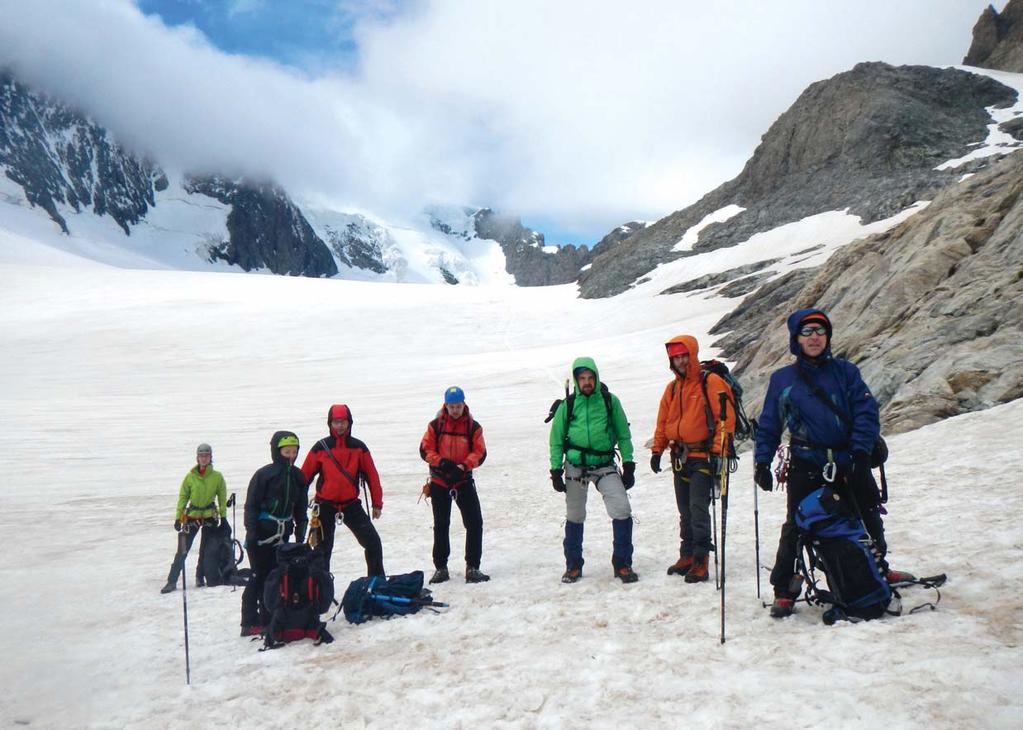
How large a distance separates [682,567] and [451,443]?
2.78 metres

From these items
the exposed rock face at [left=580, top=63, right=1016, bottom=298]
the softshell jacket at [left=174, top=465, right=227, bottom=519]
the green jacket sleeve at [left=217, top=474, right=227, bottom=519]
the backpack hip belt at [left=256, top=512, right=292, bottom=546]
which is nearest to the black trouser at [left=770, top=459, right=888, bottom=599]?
the backpack hip belt at [left=256, top=512, right=292, bottom=546]

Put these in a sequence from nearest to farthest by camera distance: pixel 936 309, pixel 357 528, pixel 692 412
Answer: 1. pixel 692 412
2. pixel 357 528
3. pixel 936 309

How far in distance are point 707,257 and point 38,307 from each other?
2401 inches

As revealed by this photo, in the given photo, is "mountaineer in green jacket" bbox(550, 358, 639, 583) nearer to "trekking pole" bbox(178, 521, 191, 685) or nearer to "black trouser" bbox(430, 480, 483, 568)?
"black trouser" bbox(430, 480, 483, 568)

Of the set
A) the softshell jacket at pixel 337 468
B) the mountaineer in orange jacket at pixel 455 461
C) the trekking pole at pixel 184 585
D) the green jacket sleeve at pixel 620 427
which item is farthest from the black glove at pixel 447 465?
the trekking pole at pixel 184 585

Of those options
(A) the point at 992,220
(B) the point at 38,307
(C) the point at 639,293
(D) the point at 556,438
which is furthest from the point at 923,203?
(B) the point at 38,307

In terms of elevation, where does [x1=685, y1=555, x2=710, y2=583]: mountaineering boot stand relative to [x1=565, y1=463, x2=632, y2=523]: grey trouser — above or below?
below

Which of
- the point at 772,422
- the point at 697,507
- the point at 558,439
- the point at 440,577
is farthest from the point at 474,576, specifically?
the point at 772,422

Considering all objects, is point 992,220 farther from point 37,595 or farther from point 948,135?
point 948,135

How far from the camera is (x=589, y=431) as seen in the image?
23.3ft

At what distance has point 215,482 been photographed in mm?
9602

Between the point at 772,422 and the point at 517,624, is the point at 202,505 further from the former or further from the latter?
the point at 772,422

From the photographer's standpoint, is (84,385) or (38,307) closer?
(84,385)

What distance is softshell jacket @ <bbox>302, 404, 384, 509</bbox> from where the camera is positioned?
24.0 ft
